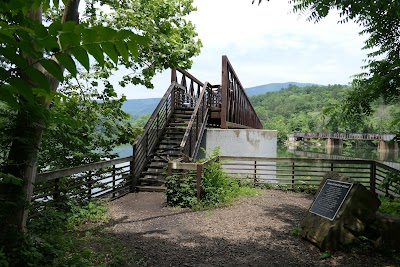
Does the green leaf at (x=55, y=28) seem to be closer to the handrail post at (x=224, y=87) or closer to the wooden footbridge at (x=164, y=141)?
the wooden footbridge at (x=164, y=141)

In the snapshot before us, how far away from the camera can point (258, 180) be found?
36.9 feet

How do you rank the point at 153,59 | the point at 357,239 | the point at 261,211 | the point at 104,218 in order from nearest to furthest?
the point at 357,239, the point at 104,218, the point at 153,59, the point at 261,211

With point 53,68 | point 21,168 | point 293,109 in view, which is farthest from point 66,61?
point 293,109

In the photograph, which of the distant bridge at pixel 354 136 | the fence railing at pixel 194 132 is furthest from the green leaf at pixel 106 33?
the distant bridge at pixel 354 136

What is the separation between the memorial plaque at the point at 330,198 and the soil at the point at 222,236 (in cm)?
60

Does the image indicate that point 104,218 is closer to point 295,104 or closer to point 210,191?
point 210,191

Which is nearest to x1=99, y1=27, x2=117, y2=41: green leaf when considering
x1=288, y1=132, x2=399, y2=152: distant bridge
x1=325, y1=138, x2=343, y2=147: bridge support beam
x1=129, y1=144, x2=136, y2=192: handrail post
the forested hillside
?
x1=129, y1=144, x2=136, y2=192: handrail post

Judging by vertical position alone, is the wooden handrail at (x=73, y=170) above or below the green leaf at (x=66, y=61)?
below

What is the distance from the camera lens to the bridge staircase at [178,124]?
9766mm

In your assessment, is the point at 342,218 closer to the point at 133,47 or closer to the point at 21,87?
the point at 133,47

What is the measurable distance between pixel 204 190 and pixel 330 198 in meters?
3.34

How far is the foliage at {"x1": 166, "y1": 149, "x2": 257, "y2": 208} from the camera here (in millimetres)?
7707

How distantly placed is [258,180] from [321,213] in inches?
231

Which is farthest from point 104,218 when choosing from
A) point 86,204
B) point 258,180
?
point 258,180
